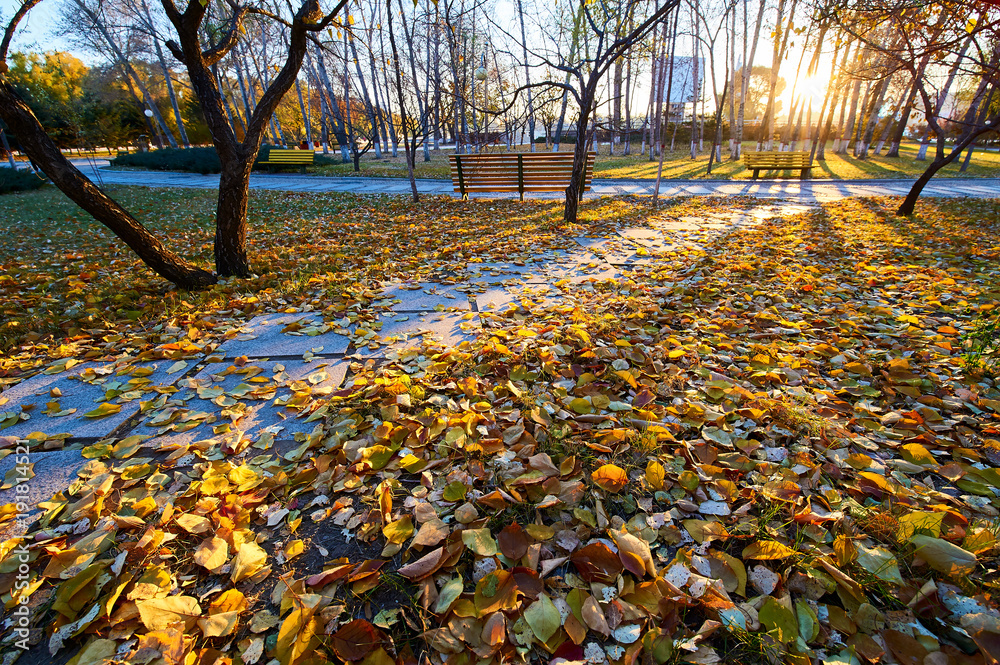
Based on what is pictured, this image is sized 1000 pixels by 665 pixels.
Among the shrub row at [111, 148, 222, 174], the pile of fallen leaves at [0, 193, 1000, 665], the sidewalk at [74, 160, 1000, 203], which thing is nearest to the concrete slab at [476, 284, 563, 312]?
the pile of fallen leaves at [0, 193, 1000, 665]

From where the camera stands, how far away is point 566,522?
1.46m

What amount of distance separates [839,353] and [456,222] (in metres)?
5.93

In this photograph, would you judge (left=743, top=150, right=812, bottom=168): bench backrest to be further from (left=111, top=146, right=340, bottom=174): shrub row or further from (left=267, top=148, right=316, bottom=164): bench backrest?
(left=111, top=146, right=340, bottom=174): shrub row

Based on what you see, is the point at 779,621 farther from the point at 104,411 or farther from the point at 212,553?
the point at 104,411

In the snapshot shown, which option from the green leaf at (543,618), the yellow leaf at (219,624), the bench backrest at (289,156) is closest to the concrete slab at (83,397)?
the yellow leaf at (219,624)

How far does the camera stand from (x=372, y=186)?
43.6 feet

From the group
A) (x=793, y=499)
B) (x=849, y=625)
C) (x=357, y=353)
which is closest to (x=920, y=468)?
(x=793, y=499)

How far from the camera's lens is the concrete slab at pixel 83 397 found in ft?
6.58

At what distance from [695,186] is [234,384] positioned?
13.5 metres

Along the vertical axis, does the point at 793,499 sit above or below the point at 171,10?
below

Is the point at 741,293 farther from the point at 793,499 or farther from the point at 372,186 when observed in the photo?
the point at 372,186

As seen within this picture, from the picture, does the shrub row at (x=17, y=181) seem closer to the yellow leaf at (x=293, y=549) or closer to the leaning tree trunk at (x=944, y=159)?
Result: the yellow leaf at (x=293, y=549)

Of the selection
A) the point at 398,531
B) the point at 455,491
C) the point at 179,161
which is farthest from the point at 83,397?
the point at 179,161

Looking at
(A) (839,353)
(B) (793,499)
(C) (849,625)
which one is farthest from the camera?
(A) (839,353)
